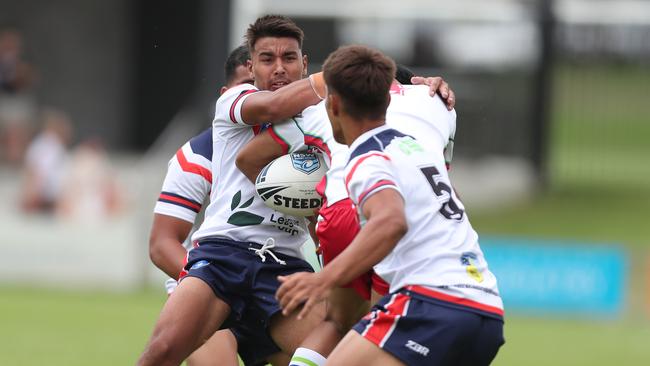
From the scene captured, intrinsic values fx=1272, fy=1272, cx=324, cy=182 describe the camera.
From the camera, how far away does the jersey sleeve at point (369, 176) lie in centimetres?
511

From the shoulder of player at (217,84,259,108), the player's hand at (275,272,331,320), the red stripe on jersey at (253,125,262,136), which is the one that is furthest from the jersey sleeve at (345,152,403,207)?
the red stripe on jersey at (253,125,262,136)

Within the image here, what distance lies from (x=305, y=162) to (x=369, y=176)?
1222mm

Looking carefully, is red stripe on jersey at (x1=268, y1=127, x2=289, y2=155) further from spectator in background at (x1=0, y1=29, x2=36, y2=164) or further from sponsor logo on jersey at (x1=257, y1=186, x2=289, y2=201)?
spectator in background at (x1=0, y1=29, x2=36, y2=164)

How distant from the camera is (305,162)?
6.32 meters

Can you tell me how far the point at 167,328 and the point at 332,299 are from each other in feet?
2.66

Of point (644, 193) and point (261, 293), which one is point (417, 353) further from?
point (644, 193)

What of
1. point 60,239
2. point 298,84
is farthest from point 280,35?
point 60,239

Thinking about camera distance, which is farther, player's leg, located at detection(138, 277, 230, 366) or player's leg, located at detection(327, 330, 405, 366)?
player's leg, located at detection(138, 277, 230, 366)

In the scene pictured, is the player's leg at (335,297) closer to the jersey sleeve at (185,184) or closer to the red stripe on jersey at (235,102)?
the red stripe on jersey at (235,102)

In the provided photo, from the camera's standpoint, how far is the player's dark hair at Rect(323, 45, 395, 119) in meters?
5.22

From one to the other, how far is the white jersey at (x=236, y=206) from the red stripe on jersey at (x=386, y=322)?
1393 mm

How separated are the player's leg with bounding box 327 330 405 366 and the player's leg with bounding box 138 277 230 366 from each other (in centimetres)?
116

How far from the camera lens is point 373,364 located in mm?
5230

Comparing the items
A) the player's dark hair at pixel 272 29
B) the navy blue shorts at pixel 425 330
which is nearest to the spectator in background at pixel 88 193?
the player's dark hair at pixel 272 29
